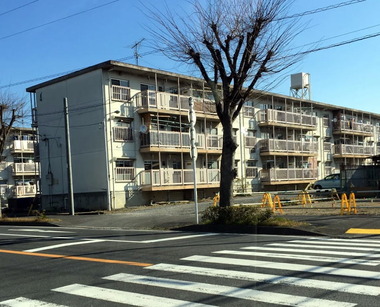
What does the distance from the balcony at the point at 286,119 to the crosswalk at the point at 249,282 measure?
93.0 ft

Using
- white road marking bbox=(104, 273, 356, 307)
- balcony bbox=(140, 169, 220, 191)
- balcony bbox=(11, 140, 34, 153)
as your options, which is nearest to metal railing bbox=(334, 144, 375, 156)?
balcony bbox=(140, 169, 220, 191)

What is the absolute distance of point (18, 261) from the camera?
8836 millimetres

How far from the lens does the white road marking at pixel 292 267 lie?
6.33 m

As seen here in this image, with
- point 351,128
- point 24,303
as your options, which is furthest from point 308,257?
point 351,128

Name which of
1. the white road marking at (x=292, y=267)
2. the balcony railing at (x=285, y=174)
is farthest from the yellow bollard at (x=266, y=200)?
the balcony railing at (x=285, y=174)

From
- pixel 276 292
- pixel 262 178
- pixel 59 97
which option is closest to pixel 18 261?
pixel 276 292

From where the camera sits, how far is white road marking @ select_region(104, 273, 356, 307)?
495 centimetres

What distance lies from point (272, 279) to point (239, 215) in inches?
276

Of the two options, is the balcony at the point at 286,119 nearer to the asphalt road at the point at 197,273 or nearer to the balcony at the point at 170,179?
the balcony at the point at 170,179

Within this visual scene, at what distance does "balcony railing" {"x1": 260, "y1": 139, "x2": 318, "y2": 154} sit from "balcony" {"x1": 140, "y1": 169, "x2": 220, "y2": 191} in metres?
8.65

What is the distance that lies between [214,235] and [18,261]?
220 inches

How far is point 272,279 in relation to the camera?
20.2ft

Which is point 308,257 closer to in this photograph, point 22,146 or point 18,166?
point 18,166

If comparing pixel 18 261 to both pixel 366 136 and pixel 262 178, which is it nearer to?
pixel 262 178
